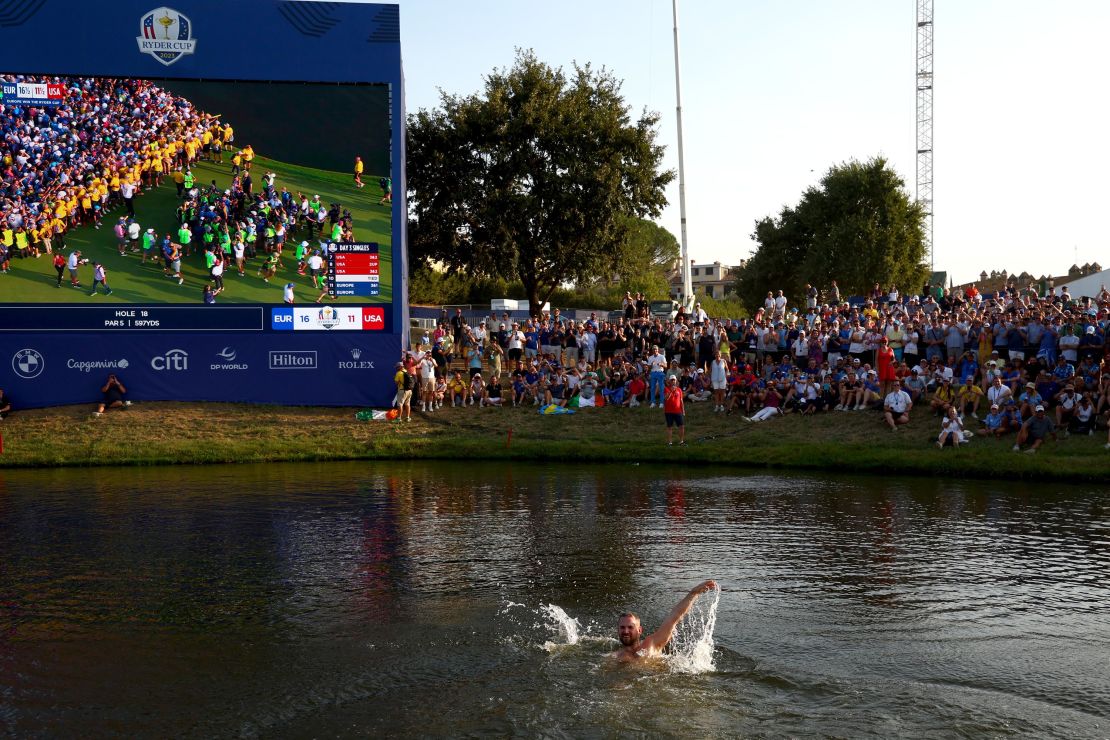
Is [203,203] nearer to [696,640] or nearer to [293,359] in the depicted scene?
[293,359]

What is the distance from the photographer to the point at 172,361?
31.0 meters

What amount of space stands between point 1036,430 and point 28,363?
28176mm

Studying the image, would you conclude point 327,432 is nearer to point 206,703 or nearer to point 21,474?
point 21,474

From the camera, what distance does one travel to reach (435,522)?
18.0 m

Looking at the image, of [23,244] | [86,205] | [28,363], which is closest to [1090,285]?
[86,205]

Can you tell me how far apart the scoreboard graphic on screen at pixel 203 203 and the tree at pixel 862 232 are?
3756cm

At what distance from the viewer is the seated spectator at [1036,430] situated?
23.7m

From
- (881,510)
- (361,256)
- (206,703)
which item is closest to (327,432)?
(361,256)

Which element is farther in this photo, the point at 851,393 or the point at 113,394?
the point at 113,394

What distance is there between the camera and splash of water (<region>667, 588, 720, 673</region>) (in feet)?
34.5

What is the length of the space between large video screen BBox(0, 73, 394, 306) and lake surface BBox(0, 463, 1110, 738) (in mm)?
11281

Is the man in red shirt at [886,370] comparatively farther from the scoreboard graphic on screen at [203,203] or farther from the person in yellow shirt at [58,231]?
the person in yellow shirt at [58,231]

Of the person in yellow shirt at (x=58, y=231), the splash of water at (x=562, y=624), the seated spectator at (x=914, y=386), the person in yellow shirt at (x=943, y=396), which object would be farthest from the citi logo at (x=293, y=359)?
the splash of water at (x=562, y=624)

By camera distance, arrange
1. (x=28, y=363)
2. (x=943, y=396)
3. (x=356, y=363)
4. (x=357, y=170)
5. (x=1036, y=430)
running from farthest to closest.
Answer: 1. (x=356, y=363)
2. (x=357, y=170)
3. (x=28, y=363)
4. (x=943, y=396)
5. (x=1036, y=430)
